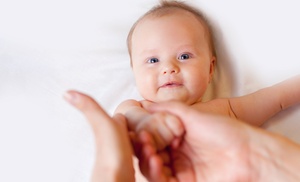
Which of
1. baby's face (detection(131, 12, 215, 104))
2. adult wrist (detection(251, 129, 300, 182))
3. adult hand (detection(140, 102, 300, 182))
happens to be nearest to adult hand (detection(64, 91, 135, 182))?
adult hand (detection(140, 102, 300, 182))

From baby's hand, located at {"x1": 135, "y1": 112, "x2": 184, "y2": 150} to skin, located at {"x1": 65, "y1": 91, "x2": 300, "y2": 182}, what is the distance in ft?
0.06

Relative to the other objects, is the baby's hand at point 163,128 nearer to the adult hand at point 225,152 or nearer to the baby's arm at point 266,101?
the adult hand at point 225,152

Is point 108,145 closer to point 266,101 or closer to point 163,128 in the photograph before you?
point 163,128

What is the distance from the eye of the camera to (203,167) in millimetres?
976

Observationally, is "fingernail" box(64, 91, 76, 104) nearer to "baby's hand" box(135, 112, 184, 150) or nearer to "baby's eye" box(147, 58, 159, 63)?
"baby's hand" box(135, 112, 184, 150)

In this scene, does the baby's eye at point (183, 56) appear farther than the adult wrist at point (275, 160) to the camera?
Yes

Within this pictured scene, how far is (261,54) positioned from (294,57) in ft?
0.29

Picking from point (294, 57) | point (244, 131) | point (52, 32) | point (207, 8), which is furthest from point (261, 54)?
point (52, 32)

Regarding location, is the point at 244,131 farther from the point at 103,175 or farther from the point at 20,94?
the point at 20,94

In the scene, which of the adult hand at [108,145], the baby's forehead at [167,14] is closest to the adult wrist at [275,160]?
the adult hand at [108,145]

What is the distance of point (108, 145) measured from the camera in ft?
2.76

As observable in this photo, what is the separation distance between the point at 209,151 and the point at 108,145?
0.22 m

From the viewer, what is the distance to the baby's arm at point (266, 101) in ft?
4.19

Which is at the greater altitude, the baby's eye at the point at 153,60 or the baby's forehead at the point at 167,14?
the baby's forehead at the point at 167,14
